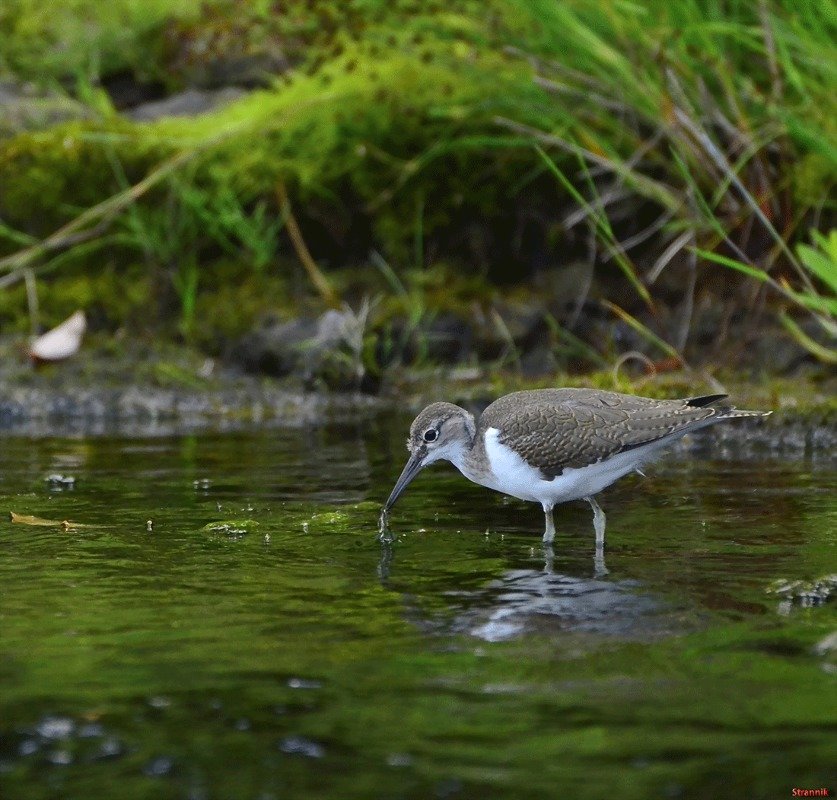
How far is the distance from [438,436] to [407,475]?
239 mm

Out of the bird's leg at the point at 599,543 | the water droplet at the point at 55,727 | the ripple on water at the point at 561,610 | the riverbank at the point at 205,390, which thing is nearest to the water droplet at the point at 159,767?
the water droplet at the point at 55,727

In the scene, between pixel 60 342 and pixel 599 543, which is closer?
pixel 599 543

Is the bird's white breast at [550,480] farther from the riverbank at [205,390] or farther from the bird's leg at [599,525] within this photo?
the riverbank at [205,390]

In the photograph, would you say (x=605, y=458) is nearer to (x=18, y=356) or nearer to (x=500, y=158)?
(x=500, y=158)

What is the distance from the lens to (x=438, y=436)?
7.02 metres

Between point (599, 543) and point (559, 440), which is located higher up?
point (559, 440)

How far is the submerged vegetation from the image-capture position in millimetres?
9211

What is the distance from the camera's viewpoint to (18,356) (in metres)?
10.6

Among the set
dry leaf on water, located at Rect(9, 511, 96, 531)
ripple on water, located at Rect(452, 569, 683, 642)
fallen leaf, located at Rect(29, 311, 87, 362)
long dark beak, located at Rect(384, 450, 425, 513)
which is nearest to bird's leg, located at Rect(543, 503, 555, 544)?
long dark beak, located at Rect(384, 450, 425, 513)

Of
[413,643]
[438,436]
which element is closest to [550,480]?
[438,436]

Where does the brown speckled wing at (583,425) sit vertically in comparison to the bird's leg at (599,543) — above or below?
above

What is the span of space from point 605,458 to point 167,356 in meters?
4.82

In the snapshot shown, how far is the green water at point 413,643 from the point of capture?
380 centimetres

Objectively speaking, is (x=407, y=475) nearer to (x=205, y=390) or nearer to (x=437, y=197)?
(x=205, y=390)
